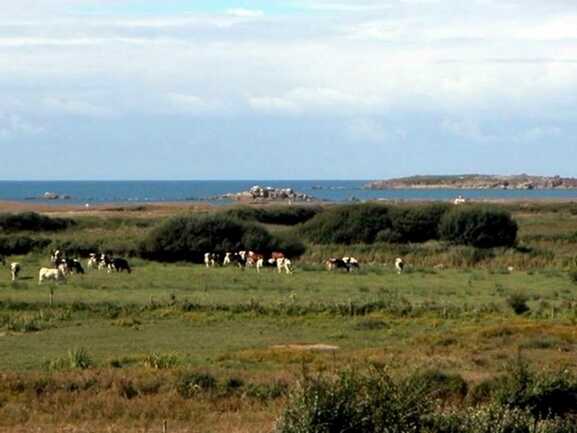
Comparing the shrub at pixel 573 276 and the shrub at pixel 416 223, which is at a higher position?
the shrub at pixel 416 223

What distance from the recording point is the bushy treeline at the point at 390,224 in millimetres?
81750

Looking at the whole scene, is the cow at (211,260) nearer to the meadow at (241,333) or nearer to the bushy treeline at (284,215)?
the meadow at (241,333)

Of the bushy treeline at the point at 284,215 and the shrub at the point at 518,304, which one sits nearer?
the shrub at the point at 518,304

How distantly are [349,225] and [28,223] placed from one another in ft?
81.2

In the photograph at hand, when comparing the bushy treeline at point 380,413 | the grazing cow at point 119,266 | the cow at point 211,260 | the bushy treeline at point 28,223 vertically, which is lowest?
the cow at point 211,260

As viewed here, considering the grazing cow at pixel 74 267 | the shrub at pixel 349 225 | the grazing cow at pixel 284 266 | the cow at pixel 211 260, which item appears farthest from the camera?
the shrub at pixel 349 225

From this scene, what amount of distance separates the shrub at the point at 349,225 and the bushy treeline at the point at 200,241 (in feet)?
36.9

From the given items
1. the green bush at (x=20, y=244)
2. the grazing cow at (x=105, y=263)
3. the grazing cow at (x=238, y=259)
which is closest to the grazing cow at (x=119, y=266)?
the grazing cow at (x=105, y=263)

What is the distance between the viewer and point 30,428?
20.2 m

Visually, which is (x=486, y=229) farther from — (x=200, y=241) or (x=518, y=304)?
(x=518, y=304)

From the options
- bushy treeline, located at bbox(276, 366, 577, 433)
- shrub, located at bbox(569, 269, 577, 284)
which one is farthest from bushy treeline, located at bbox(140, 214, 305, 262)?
bushy treeline, located at bbox(276, 366, 577, 433)

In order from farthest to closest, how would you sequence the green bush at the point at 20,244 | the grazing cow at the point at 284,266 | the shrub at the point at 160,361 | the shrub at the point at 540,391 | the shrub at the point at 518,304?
the green bush at the point at 20,244 < the grazing cow at the point at 284,266 < the shrub at the point at 518,304 < the shrub at the point at 160,361 < the shrub at the point at 540,391

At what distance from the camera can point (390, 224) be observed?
8569cm

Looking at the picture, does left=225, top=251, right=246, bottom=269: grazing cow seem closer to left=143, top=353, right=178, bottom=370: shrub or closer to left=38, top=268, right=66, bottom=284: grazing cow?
left=38, top=268, right=66, bottom=284: grazing cow
